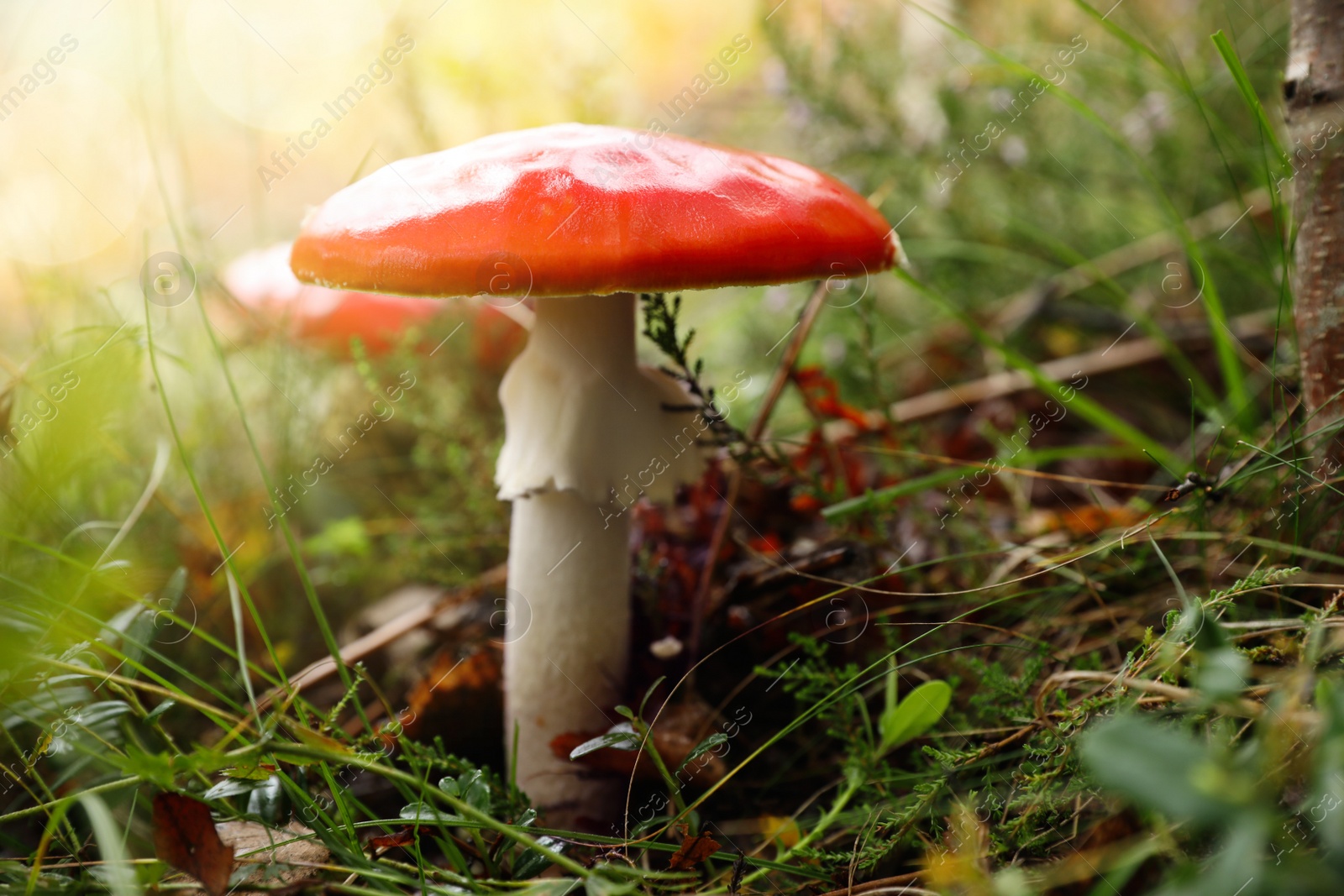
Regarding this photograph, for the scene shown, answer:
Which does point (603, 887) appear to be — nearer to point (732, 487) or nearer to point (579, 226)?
point (579, 226)

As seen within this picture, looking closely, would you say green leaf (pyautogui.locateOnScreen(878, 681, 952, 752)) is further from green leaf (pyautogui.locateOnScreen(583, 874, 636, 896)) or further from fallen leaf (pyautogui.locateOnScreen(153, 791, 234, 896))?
fallen leaf (pyautogui.locateOnScreen(153, 791, 234, 896))

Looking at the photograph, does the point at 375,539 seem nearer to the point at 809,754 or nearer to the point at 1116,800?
the point at 809,754

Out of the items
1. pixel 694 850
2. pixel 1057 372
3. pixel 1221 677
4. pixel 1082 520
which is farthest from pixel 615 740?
pixel 1057 372

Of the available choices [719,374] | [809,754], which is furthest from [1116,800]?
[719,374]

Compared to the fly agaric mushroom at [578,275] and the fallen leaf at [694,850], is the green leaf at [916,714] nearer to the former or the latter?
Result: the fallen leaf at [694,850]

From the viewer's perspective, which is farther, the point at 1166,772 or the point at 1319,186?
the point at 1319,186

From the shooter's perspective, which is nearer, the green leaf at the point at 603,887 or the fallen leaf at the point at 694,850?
the green leaf at the point at 603,887

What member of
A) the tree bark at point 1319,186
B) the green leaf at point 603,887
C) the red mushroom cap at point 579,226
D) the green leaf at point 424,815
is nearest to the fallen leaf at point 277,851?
the green leaf at point 424,815
